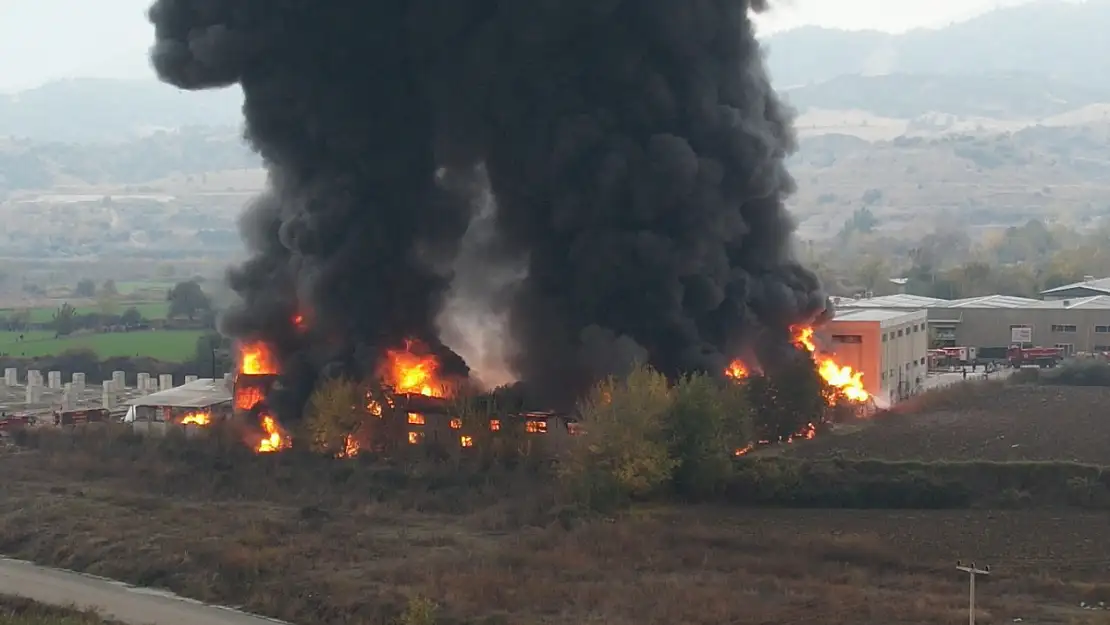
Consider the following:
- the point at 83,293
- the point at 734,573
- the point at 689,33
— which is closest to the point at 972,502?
the point at 734,573

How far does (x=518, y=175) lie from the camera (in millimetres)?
50344

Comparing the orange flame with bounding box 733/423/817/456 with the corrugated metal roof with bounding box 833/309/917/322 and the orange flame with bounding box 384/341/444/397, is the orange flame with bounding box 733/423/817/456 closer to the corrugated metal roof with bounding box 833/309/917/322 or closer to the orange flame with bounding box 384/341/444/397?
the orange flame with bounding box 384/341/444/397

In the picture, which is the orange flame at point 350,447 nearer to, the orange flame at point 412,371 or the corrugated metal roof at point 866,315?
the orange flame at point 412,371

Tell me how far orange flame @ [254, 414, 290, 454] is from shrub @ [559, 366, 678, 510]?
13.9 m

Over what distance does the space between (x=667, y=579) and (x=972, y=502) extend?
10623 millimetres

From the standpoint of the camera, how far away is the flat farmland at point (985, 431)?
41625 mm

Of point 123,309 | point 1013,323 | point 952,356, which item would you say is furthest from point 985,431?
point 123,309

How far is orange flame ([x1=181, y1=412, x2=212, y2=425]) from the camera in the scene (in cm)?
5188

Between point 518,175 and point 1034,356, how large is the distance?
33412mm

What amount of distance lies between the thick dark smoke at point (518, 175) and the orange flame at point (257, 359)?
90cm

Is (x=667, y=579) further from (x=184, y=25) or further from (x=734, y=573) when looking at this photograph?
(x=184, y=25)

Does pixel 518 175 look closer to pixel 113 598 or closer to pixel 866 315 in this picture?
pixel 866 315

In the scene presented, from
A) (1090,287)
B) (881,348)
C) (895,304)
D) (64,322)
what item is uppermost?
(1090,287)

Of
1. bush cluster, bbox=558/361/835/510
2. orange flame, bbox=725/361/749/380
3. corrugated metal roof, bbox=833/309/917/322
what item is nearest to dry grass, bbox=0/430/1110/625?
bush cluster, bbox=558/361/835/510
